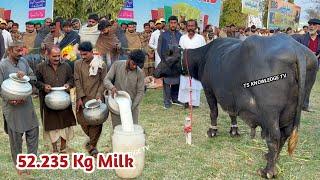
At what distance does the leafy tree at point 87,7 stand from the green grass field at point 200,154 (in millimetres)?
7242

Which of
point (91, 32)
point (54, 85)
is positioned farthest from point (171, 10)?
point (54, 85)

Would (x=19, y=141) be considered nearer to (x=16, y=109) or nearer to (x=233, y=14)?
(x=16, y=109)

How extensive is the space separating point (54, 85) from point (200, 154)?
217 centimetres

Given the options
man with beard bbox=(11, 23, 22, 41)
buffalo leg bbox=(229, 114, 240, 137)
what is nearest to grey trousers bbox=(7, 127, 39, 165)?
buffalo leg bbox=(229, 114, 240, 137)

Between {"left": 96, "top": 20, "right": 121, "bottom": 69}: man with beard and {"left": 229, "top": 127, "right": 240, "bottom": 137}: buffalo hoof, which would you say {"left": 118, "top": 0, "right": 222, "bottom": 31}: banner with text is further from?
{"left": 229, "top": 127, "right": 240, "bottom": 137}: buffalo hoof

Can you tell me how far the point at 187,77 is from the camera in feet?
29.5

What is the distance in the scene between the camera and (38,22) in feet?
39.1

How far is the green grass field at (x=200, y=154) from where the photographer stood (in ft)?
17.0

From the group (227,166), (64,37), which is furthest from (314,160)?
(64,37)

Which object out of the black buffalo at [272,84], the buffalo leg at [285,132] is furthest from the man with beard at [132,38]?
the buffalo leg at [285,132]

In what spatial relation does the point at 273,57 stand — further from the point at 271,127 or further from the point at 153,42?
the point at 153,42

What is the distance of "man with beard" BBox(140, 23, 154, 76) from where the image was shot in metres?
11.4

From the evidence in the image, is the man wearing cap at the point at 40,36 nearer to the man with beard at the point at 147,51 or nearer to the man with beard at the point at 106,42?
the man with beard at the point at 147,51

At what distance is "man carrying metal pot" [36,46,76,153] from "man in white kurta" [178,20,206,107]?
3637 millimetres
